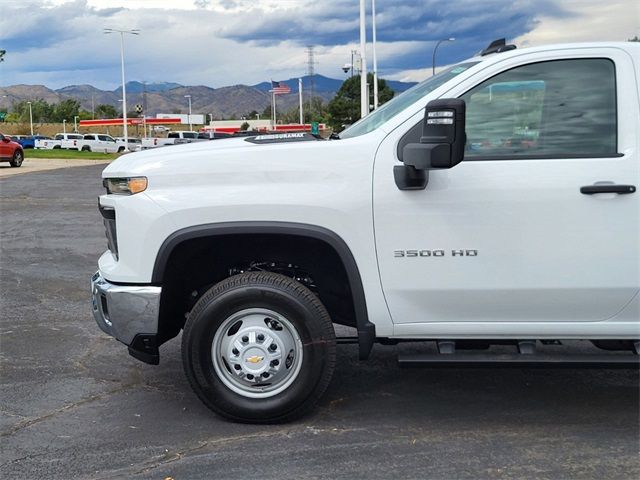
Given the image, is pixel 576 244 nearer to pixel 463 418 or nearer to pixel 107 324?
pixel 463 418

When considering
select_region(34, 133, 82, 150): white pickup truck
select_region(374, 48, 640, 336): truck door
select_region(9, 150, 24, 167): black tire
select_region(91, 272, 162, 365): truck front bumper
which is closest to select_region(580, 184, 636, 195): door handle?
select_region(374, 48, 640, 336): truck door

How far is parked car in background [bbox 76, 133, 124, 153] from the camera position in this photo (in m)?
63.4

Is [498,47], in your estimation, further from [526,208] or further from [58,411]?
[58,411]

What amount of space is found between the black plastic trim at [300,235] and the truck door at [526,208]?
162 millimetres

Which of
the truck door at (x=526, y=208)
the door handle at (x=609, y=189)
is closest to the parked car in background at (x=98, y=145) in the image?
the truck door at (x=526, y=208)

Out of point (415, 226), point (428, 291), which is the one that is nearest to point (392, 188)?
point (415, 226)

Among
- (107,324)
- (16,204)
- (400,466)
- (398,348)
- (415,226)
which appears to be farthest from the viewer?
(16,204)

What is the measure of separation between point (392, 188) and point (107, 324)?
1.88 metres

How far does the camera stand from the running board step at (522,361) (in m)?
4.06

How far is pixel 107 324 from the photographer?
439 centimetres

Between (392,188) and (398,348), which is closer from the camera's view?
(392,188)

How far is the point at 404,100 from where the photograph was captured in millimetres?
4543

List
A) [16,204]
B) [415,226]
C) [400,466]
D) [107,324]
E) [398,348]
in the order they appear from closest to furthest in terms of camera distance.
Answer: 1. [400,466]
2. [415,226]
3. [107,324]
4. [398,348]
5. [16,204]

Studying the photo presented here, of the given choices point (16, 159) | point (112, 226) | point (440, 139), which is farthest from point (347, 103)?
point (440, 139)
